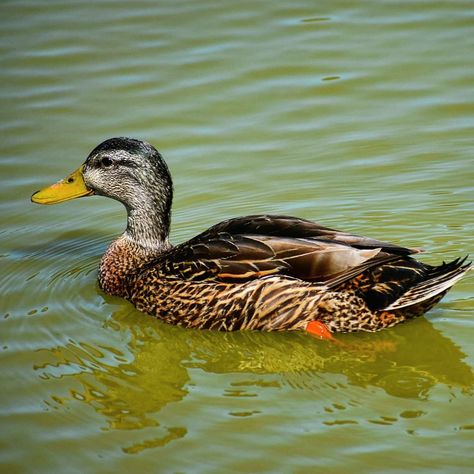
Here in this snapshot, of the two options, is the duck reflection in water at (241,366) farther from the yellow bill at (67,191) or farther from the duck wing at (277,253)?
the yellow bill at (67,191)

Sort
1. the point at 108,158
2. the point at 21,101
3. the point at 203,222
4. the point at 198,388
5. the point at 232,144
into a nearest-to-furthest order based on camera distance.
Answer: the point at 198,388, the point at 108,158, the point at 203,222, the point at 232,144, the point at 21,101

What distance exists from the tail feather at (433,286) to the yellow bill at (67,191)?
272 centimetres

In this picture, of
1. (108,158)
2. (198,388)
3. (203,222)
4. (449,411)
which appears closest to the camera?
(449,411)

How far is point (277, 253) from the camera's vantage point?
7.11 meters

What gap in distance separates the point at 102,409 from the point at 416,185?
391cm

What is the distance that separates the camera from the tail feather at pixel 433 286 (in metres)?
6.71

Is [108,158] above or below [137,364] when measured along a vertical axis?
above

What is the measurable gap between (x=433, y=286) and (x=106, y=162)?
2.78 meters

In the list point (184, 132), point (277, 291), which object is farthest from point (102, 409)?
point (184, 132)

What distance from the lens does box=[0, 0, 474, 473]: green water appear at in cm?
585

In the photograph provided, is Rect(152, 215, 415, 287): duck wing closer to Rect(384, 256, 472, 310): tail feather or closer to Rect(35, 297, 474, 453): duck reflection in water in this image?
Rect(384, 256, 472, 310): tail feather

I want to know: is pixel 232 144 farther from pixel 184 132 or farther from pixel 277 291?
pixel 277 291

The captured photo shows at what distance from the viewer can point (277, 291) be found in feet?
23.3

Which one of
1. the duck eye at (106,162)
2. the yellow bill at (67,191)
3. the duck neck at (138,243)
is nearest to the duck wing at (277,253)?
the duck neck at (138,243)
